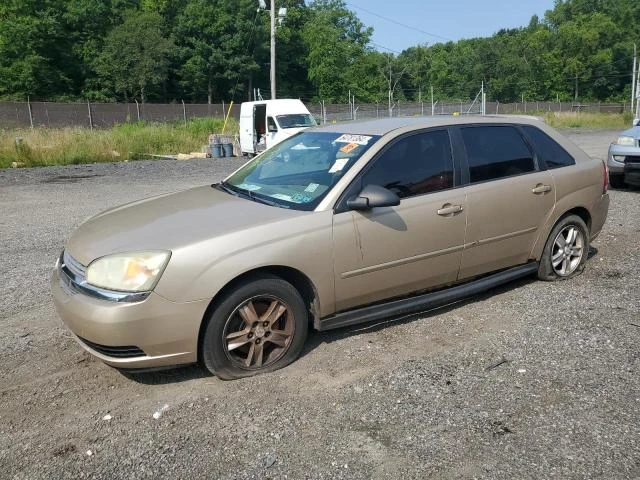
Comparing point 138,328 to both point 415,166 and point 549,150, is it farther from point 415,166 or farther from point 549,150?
point 549,150

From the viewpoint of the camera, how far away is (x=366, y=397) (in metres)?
3.51

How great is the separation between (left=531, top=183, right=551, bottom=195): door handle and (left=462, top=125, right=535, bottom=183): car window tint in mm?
165

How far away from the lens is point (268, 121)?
21.9 m

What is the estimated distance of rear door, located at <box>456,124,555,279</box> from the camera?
15.4 feet

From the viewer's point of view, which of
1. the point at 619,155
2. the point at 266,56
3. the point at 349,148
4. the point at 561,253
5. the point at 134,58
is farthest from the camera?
the point at 266,56

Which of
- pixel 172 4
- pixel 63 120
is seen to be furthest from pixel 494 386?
pixel 172 4

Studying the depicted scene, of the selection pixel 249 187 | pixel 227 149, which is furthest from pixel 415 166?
pixel 227 149

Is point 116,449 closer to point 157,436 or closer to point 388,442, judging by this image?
point 157,436

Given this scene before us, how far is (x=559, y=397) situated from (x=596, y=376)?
44cm

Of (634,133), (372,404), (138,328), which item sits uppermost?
(634,133)

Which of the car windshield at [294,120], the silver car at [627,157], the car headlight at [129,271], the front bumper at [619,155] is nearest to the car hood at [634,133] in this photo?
the silver car at [627,157]

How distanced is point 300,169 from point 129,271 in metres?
1.70

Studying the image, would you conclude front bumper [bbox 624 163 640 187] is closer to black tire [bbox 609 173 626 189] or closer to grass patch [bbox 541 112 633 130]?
black tire [bbox 609 173 626 189]

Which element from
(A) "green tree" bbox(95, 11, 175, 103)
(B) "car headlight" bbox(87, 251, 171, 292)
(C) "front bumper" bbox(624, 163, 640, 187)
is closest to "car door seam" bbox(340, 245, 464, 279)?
(B) "car headlight" bbox(87, 251, 171, 292)
